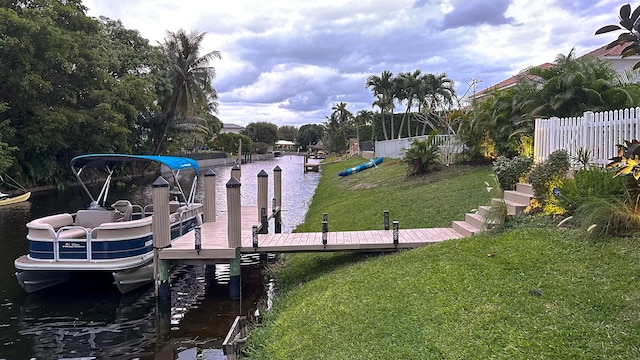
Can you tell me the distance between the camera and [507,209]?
28.5ft

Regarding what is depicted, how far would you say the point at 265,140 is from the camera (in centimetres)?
12144

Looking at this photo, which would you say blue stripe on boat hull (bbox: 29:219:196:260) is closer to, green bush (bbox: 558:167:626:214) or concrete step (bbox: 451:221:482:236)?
concrete step (bbox: 451:221:482:236)

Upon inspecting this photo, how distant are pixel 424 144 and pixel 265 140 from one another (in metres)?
105

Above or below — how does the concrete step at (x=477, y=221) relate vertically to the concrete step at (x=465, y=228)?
above

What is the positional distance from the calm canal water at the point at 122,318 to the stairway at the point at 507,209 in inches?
174

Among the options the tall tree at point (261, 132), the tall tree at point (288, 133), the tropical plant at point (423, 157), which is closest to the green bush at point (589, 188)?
the tropical plant at point (423, 157)

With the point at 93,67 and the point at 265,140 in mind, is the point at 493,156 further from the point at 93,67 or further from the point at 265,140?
the point at 265,140

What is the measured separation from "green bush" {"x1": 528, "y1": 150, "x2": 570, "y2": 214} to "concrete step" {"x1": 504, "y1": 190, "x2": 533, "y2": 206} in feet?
0.71

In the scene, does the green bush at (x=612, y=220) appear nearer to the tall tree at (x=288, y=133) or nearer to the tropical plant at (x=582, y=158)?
the tropical plant at (x=582, y=158)

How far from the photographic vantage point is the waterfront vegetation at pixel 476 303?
4.32m

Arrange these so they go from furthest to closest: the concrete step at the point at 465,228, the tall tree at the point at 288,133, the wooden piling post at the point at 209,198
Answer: the tall tree at the point at 288,133
the wooden piling post at the point at 209,198
the concrete step at the point at 465,228

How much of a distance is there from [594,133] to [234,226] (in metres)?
7.17

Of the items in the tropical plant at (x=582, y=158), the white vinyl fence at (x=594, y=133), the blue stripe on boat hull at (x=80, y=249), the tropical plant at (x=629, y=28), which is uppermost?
the tropical plant at (x=629, y=28)

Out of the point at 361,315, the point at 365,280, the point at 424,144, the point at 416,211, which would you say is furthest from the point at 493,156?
the point at 361,315
